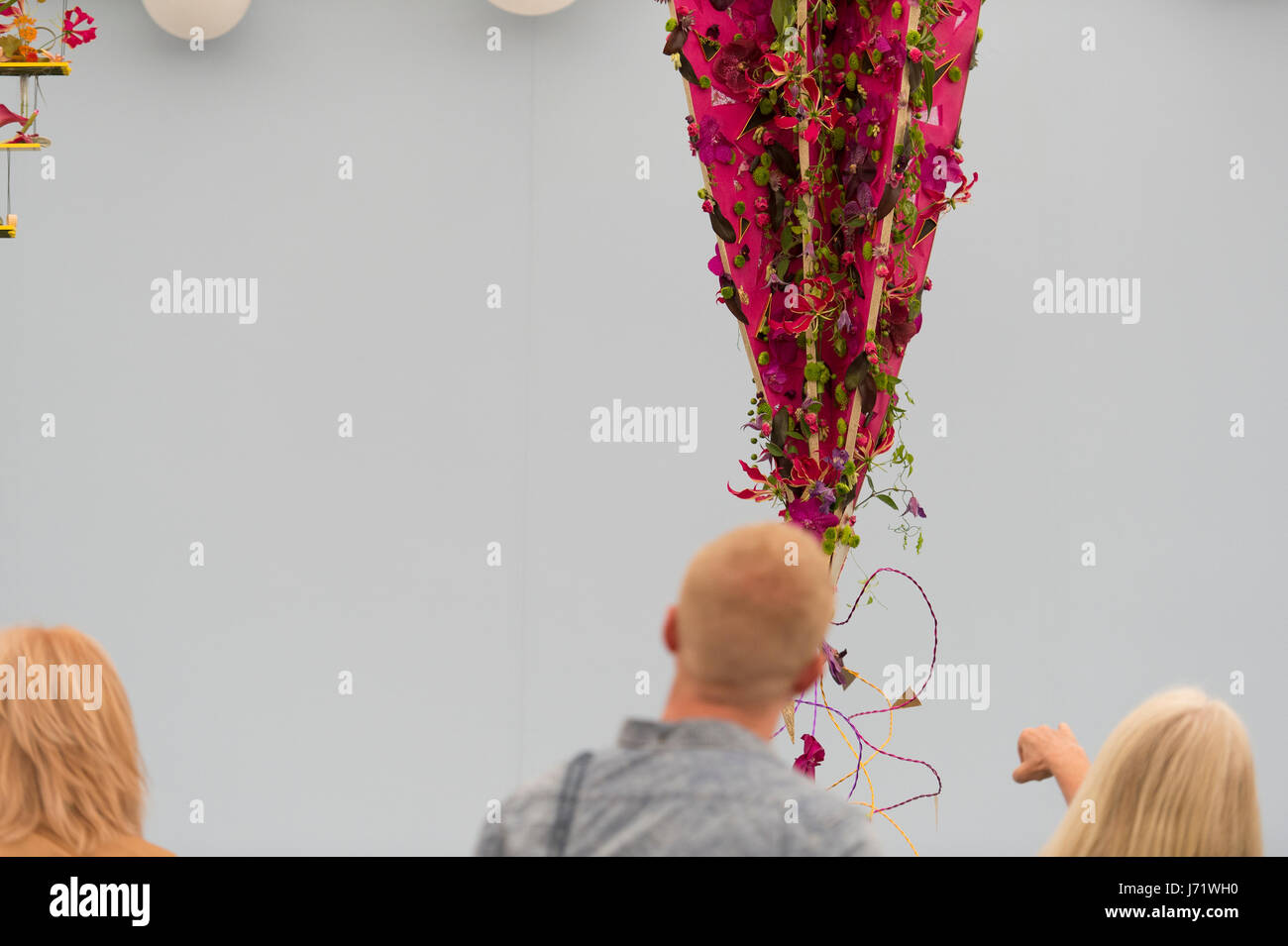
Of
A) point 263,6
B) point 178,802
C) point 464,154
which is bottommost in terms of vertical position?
point 178,802

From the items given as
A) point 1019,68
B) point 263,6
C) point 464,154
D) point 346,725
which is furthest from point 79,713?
point 1019,68

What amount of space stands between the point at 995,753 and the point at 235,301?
2.38m

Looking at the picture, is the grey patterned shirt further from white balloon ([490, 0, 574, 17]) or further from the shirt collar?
white balloon ([490, 0, 574, 17])

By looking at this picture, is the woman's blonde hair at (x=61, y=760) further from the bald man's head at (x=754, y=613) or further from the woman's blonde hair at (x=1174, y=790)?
the woman's blonde hair at (x=1174, y=790)

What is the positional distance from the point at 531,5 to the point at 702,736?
2809 millimetres

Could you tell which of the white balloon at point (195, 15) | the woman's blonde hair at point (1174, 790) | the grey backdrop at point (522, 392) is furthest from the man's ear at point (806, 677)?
the white balloon at point (195, 15)

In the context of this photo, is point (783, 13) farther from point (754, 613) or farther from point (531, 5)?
point (531, 5)

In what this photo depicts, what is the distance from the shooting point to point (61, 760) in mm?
1285

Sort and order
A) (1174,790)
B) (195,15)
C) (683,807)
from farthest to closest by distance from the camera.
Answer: (195,15) → (1174,790) → (683,807)

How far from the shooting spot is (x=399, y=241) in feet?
11.6

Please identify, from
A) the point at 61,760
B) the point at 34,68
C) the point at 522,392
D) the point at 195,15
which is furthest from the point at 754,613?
the point at 195,15

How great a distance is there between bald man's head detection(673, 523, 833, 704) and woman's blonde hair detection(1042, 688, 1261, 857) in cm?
39

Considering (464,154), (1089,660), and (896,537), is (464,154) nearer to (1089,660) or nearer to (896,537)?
(896,537)

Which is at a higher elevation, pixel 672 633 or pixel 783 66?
pixel 783 66
